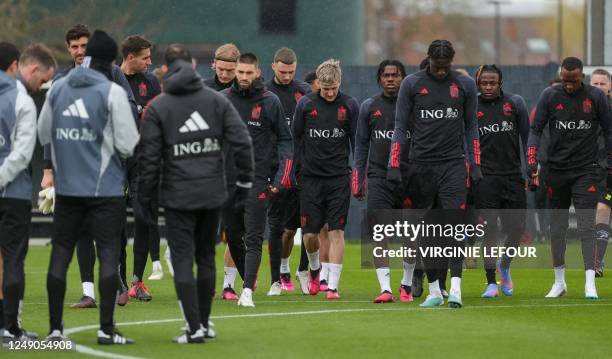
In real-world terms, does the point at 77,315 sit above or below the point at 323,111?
below

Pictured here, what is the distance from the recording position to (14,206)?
10.5 m

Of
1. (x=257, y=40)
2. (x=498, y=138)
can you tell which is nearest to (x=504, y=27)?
(x=257, y=40)

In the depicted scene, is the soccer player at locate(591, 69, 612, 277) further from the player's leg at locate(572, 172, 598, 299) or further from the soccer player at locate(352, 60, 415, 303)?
the soccer player at locate(352, 60, 415, 303)

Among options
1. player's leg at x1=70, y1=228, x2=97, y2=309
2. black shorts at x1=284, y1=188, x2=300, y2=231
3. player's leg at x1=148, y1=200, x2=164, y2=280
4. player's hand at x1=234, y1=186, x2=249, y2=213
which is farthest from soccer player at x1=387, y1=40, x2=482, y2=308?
player's leg at x1=148, y1=200, x2=164, y2=280

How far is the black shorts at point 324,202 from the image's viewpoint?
1466 cm

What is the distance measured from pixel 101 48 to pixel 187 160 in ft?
3.94

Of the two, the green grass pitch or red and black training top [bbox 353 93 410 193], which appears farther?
red and black training top [bbox 353 93 410 193]

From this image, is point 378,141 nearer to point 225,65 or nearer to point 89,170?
point 225,65

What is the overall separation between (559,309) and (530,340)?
2.51 metres

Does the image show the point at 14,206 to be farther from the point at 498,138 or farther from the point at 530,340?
the point at 498,138

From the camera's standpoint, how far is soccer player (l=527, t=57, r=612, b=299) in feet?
48.3

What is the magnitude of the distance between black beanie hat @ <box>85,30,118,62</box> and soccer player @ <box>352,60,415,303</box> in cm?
398

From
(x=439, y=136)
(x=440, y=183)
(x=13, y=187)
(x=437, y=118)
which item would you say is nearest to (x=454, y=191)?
(x=440, y=183)

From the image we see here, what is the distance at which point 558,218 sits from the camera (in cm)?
1480
